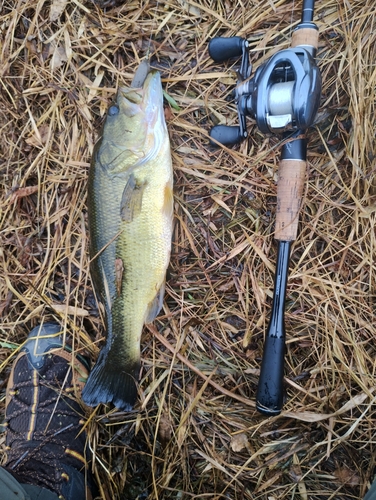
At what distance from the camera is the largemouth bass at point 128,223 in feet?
7.00

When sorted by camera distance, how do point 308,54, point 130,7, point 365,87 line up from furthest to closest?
point 130,7
point 365,87
point 308,54

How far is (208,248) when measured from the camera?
236 centimetres

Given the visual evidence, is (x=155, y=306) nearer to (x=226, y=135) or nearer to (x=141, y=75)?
(x=226, y=135)

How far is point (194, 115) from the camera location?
7.91 feet

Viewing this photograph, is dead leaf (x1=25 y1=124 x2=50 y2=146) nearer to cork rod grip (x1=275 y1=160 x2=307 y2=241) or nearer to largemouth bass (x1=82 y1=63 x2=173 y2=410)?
largemouth bass (x1=82 y1=63 x2=173 y2=410)

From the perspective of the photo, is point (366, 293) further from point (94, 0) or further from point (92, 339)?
point (94, 0)

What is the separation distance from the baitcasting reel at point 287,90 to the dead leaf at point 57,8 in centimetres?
133

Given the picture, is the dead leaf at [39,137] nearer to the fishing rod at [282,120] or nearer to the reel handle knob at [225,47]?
the reel handle knob at [225,47]

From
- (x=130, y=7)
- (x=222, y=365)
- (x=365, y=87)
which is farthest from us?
(x=130, y=7)

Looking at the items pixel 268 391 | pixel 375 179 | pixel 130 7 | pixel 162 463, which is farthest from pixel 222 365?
pixel 130 7

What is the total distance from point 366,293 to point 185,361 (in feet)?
3.46

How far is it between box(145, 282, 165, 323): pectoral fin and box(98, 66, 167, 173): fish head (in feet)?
2.30

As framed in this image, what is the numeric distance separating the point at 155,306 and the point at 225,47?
148 centimetres

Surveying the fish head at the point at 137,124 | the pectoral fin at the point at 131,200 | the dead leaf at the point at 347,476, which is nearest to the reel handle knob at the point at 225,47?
the fish head at the point at 137,124
